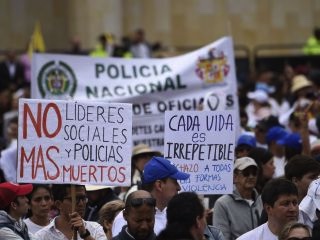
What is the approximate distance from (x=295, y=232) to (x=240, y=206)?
2.82 m

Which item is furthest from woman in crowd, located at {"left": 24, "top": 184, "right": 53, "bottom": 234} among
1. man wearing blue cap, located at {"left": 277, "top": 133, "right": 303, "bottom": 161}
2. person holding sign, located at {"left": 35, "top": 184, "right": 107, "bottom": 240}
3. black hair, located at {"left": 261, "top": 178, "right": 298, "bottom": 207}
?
man wearing blue cap, located at {"left": 277, "top": 133, "right": 303, "bottom": 161}

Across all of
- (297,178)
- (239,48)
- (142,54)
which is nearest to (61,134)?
(297,178)

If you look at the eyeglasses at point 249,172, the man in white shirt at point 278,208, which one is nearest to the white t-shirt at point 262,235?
the man in white shirt at point 278,208

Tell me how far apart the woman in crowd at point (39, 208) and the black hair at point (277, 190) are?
7.13 feet

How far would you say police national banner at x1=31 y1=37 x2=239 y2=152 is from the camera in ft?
61.5

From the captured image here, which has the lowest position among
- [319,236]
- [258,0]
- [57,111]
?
[319,236]

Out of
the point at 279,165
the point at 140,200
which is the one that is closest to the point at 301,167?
the point at 140,200

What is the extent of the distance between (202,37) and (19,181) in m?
22.8

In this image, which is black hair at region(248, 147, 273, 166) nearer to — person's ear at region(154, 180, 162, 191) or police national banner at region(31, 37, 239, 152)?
police national banner at region(31, 37, 239, 152)

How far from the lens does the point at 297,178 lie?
1395 cm

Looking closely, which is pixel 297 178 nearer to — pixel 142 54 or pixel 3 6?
pixel 142 54

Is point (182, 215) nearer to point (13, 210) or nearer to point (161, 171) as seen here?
point (161, 171)

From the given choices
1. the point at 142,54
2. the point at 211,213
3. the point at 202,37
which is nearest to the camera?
the point at 211,213

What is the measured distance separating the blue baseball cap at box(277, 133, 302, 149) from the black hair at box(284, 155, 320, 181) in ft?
9.52
